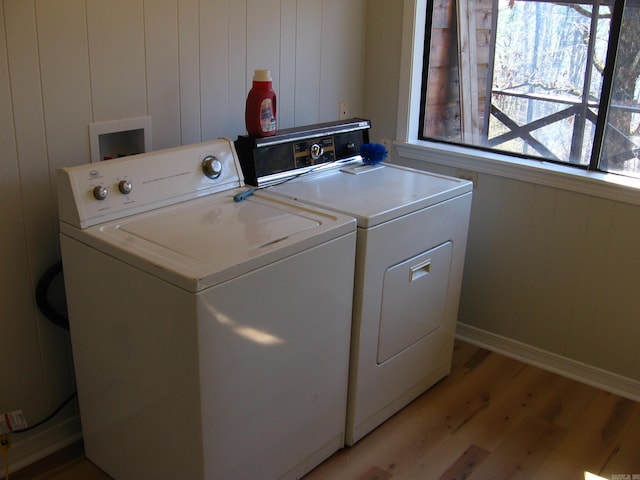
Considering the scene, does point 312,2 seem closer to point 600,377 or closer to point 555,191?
point 555,191

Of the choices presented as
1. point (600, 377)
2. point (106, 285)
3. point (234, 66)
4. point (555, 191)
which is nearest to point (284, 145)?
point (234, 66)

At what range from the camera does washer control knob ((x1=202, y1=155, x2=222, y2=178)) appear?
2.28m

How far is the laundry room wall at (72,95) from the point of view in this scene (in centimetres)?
203

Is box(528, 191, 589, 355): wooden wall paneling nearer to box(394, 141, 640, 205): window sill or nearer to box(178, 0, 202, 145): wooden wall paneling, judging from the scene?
box(394, 141, 640, 205): window sill

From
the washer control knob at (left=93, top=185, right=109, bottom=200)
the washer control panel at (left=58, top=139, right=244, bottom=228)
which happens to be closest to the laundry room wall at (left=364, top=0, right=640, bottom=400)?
the washer control panel at (left=58, top=139, right=244, bottom=228)

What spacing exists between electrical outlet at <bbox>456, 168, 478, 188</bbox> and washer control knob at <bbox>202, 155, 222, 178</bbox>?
1.17 metres

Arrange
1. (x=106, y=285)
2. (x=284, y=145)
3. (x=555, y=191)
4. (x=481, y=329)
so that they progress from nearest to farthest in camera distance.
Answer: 1. (x=106, y=285)
2. (x=284, y=145)
3. (x=555, y=191)
4. (x=481, y=329)

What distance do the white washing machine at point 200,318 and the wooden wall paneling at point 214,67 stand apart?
29 cm

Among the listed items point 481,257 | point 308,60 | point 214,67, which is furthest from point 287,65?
point 481,257

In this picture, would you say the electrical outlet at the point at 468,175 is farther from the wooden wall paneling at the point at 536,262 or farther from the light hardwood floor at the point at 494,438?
the light hardwood floor at the point at 494,438

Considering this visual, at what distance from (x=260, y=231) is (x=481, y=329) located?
4.92ft

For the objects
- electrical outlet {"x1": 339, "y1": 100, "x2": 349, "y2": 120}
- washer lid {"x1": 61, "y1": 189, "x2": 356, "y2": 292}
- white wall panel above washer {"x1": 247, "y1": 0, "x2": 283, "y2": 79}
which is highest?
white wall panel above washer {"x1": 247, "y1": 0, "x2": 283, "y2": 79}

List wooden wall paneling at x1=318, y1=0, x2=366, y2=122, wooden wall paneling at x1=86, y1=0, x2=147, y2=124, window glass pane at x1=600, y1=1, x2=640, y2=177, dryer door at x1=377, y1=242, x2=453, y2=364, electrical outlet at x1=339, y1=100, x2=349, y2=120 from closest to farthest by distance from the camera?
wooden wall paneling at x1=86, y1=0, x2=147, y2=124 → dryer door at x1=377, y1=242, x2=453, y2=364 → window glass pane at x1=600, y1=1, x2=640, y2=177 → wooden wall paneling at x1=318, y1=0, x2=366, y2=122 → electrical outlet at x1=339, y1=100, x2=349, y2=120

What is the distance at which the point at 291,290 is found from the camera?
1957 millimetres
